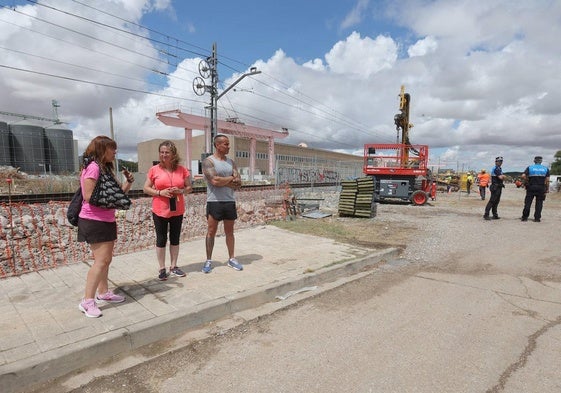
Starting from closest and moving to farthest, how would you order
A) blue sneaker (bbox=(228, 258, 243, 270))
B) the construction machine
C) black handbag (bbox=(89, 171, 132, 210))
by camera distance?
1. black handbag (bbox=(89, 171, 132, 210))
2. blue sneaker (bbox=(228, 258, 243, 270))
3. the construction machine

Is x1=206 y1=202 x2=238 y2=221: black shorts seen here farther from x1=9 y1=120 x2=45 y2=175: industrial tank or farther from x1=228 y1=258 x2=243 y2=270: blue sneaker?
x1=9 y1=120 x2=45 y2=175: industrial tank

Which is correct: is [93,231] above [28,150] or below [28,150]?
below

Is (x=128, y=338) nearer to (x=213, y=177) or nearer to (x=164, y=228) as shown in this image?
(x=164, y=228)

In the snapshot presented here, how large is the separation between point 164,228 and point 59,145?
3447 centimetres

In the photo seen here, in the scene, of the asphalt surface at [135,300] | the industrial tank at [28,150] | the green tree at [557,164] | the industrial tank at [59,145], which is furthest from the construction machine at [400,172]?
the green tree at [557,164]

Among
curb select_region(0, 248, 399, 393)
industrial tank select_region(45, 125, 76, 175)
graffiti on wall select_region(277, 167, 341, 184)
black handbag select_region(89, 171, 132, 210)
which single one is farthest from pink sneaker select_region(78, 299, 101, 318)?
industrial tank select_region(45, 125, 76, 175)

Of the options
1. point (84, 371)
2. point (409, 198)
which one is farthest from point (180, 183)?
point (409, 198)

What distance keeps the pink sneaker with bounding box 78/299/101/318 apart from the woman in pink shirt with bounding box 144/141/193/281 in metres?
1.04

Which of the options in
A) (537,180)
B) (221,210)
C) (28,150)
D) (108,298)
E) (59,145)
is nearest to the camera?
(108,298)

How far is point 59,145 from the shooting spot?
32250 mm

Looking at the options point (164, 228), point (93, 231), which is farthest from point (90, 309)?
point (164, 228)

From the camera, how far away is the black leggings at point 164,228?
430 cm

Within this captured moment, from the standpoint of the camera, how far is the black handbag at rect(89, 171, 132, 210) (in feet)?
10.7

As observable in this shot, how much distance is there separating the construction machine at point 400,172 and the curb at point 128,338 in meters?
12.6
